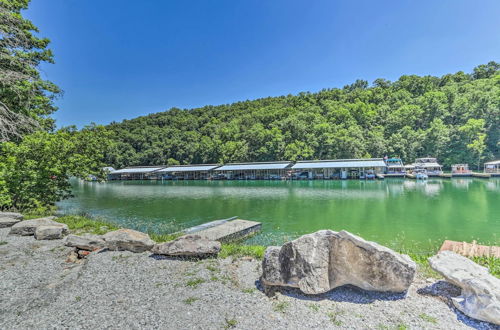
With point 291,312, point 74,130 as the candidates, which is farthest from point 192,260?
point 74,130

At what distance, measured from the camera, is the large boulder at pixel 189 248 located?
18.6 ft

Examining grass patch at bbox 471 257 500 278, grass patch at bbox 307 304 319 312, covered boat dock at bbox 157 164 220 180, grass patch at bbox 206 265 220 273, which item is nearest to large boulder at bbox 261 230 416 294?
grass patch at bbox 307 304 319 312

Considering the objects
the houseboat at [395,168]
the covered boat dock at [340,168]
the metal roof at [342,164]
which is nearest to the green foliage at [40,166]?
the covered boat dock at [340,168]

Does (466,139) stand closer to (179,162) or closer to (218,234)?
(218,234)

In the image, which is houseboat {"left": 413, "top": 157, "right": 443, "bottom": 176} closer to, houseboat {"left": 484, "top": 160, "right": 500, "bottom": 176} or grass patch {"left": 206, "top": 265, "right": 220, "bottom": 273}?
houseboat {"left": 484, "top": 160, "right": 500, "bottom": 176}

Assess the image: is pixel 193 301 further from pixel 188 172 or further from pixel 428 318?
pixel 188 172

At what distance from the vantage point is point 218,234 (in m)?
9.30

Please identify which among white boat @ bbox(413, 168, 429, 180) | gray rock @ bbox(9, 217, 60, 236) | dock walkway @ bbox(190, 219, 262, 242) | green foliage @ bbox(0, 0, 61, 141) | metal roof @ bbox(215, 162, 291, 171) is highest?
green foliage @ bbox(0, 0, 61, 141)

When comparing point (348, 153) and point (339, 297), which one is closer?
point (339, 297)

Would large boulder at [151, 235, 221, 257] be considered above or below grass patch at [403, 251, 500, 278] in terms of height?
above

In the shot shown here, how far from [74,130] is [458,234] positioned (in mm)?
20007

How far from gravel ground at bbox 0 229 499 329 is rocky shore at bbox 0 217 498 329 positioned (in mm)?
13

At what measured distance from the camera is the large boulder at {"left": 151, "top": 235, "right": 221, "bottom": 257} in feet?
18.6

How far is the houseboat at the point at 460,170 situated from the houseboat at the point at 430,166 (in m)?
1.76
